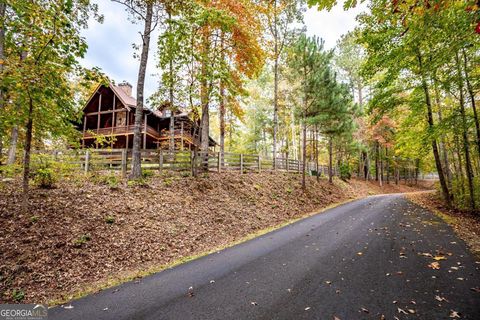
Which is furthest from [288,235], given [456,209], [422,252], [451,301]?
[456,209]

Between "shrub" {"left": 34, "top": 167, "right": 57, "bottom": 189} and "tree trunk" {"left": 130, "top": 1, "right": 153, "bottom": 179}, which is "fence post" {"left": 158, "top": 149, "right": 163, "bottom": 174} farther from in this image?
"shrub" {"left": 34, "top": 167, "right": 57, "bottom": 189}

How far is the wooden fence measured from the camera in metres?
8.76

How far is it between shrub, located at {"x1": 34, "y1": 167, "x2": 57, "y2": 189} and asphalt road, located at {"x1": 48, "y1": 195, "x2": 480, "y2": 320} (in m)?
4.74

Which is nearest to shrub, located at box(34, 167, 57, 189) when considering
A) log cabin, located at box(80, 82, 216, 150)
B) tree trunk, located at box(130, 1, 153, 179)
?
tree trunk, located at box(130, 1, 153, 179)

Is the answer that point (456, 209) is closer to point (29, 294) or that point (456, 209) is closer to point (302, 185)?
point (302, 185)

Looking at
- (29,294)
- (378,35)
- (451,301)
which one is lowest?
(29,294)

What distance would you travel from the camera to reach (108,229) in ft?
19.6

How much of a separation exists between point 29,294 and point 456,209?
613 inches

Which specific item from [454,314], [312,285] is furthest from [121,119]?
[454,314]

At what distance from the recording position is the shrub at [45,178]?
6772 mm

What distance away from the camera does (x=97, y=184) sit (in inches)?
317

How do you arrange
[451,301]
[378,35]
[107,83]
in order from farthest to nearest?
[378,35], [107,83], [451,301]

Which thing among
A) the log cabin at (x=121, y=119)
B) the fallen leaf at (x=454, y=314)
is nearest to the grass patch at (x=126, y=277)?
the fallen leaf at (x=454, y=314)

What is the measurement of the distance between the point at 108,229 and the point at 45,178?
2967mm
